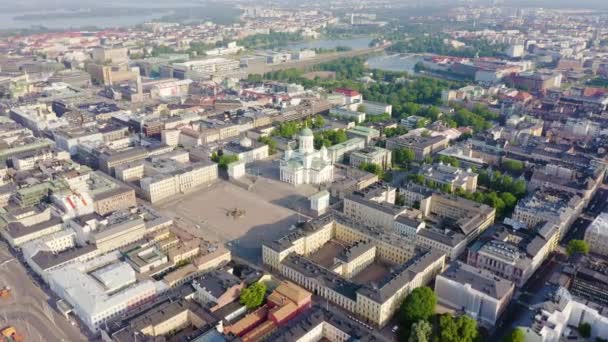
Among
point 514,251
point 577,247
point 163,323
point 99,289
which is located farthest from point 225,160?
point 577,247

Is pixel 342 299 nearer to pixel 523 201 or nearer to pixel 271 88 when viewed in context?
pixel 523 201

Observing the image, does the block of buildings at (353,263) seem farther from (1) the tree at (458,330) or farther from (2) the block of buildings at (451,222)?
(1) the tree at (458,330)

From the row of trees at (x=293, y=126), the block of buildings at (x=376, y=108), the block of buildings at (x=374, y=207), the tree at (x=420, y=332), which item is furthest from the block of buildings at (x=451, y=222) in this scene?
the block of buildings at (x=376, y=108)

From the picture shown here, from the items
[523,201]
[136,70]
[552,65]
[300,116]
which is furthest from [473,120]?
[136,70]

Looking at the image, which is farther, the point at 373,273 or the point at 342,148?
the point at 342,148

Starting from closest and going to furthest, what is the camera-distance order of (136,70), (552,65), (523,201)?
(523,201) → (136,70) → (552,65)

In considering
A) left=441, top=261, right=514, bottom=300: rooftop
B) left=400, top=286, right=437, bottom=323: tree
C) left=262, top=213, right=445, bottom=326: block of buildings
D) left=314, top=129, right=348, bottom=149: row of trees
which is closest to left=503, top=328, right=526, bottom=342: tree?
left=441, top=261, right=514, bottom=300: rooftop

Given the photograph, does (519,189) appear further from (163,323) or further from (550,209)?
(163,323)
